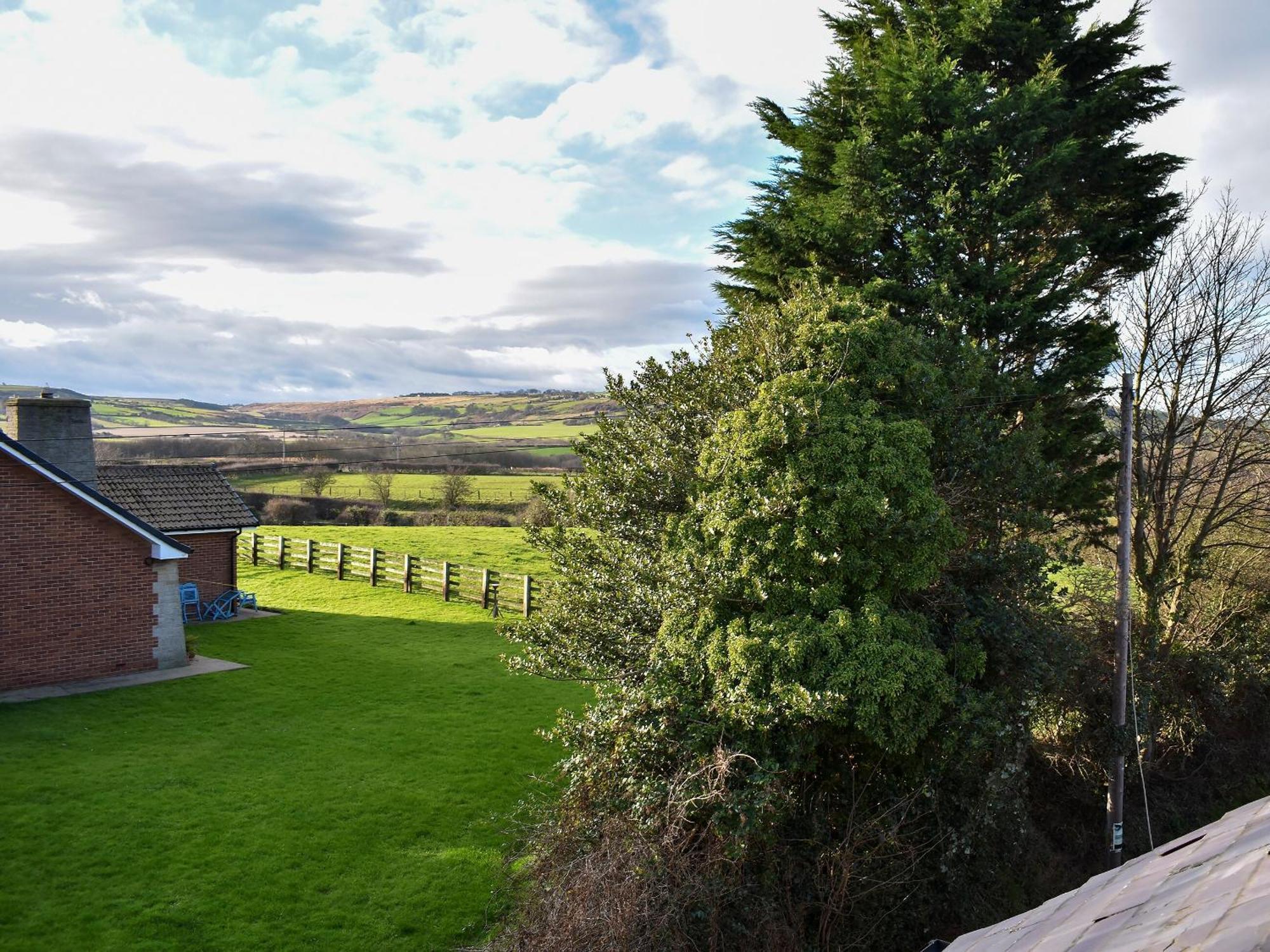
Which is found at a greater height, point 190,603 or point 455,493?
point 455,493

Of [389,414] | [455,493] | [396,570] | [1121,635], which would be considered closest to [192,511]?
[396,570]

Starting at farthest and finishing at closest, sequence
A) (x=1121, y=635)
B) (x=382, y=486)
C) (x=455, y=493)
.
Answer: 1. (x=382, y=486)
2. (x=455, y=493)
3. (x=1121, y=635)

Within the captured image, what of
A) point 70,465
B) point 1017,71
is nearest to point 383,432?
point 70,465

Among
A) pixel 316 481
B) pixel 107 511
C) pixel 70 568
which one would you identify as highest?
pixel 107 511

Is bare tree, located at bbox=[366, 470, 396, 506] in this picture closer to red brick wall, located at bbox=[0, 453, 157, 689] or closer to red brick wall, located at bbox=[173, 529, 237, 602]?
red brick wall, located at bbox=[173, 529, 237, 602]

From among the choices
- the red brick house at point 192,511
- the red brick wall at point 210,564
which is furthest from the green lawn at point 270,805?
the red brick house at point 192,511

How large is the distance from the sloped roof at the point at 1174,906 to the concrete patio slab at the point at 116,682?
17.1m

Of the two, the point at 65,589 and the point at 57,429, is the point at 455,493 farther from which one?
the point at 65,589

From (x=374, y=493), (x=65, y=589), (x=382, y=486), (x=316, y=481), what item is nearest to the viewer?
(x=65, y=589)

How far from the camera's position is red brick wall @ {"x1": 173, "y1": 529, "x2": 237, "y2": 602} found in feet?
76.5

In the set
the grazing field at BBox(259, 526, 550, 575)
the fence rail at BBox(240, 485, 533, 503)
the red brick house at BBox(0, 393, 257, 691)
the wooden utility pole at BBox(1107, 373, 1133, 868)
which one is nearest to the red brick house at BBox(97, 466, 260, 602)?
the red brick house at BBox(0, 393, 257, 691)

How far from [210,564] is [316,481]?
27.1 metres

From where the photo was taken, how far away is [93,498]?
16.4 meters

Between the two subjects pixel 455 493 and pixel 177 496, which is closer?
pixel 177 496
